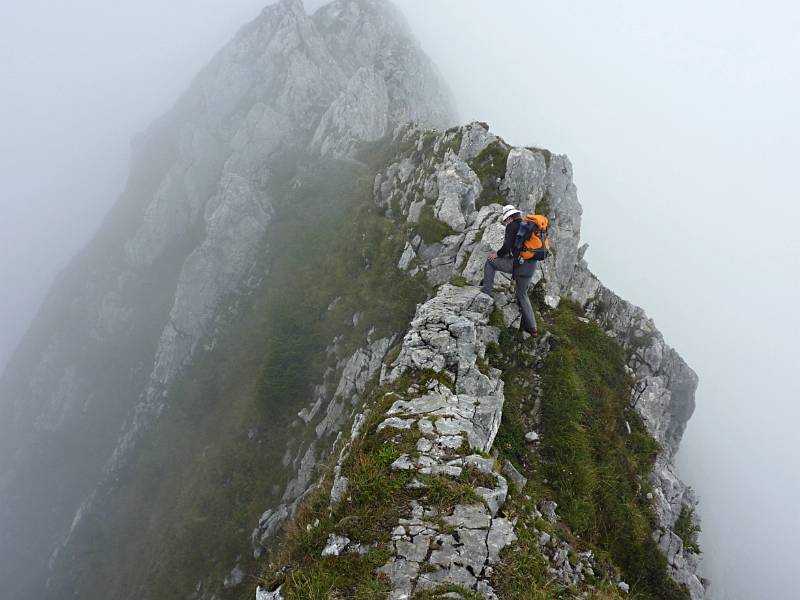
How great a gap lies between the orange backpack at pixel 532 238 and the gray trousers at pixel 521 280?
73cm

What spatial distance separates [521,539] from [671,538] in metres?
7.69

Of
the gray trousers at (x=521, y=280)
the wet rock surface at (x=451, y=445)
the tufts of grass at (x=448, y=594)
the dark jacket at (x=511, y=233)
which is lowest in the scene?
the tufts of grass at (x=448, y=594)

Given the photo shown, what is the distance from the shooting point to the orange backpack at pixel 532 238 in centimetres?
1289

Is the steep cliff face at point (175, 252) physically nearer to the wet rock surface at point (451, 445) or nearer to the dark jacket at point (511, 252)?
the wet rock surface at point (451, 445)

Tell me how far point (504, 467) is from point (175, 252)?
241 feet

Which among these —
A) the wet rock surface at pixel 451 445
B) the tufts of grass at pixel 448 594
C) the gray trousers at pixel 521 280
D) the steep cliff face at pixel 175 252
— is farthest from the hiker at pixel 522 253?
the steep cliff face at pixel 175 252

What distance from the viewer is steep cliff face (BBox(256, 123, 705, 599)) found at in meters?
7.05

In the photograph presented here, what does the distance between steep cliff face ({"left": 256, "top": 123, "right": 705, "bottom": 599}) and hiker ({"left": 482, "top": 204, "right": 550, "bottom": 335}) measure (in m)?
1.05

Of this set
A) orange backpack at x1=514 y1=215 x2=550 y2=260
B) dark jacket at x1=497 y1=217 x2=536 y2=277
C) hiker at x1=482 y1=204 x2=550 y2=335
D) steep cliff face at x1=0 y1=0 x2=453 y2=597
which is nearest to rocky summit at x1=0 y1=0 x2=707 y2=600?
steep cliff face at x1=0 y1=0 x2=453 y2=597

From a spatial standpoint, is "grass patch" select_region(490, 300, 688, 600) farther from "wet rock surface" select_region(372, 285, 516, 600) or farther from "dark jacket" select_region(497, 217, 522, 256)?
"dark jacket" select_region(497, 217, 522, 256)

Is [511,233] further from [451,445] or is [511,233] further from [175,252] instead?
[175,252]

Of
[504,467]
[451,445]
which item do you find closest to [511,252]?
[504,467]

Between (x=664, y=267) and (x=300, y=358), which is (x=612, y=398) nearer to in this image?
(x=300, y=358)

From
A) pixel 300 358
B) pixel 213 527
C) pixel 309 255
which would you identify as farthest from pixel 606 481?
pixel 309 255
